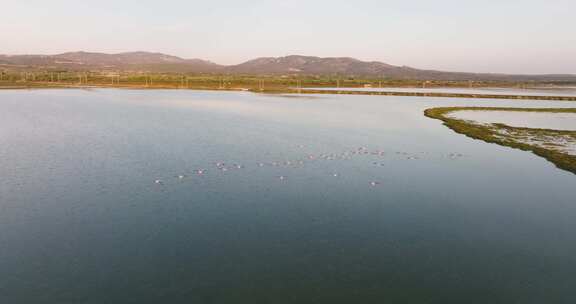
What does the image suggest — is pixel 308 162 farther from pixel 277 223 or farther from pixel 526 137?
pixel 526 137

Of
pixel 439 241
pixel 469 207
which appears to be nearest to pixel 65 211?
pixel 439 241

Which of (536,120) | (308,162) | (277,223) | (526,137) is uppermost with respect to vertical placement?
(536,120)

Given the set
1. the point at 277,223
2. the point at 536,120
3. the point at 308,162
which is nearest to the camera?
the point at 277,223

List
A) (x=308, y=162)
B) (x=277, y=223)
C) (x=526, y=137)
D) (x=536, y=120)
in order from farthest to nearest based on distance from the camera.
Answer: (x=536, y=120) → (x=526, y=137) → (x=308, y=162) → (x=277, y=223)

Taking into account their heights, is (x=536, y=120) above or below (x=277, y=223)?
above

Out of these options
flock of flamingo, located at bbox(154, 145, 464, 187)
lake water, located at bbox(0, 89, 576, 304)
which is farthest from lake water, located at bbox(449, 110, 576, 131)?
flock of flamingo, located at bbox(154, 145, 464, 187)

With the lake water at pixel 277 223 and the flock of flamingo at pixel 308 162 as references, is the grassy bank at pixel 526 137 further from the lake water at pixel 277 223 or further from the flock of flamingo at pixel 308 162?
the flock of flamingo at pixel 308 162

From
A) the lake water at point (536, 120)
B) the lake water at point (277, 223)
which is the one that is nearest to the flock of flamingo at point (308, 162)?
the lake water at point (277, 223)

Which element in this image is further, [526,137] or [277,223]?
[526,137]

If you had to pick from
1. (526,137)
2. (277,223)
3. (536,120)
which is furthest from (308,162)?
(536,120)
